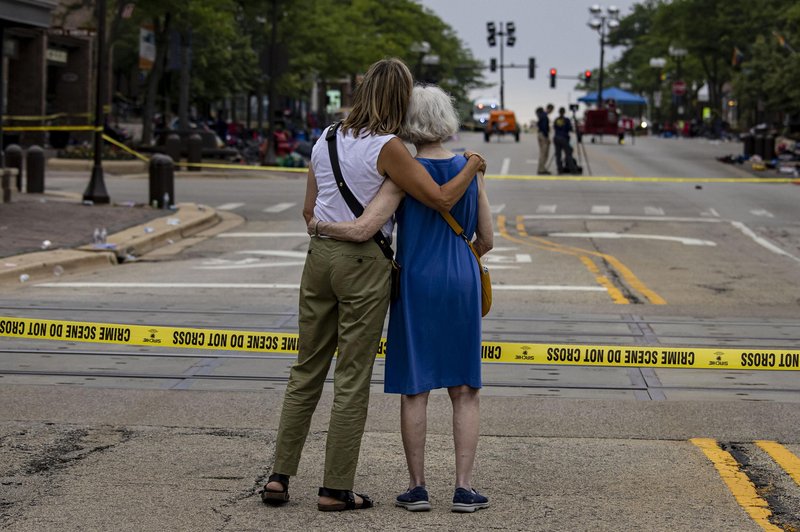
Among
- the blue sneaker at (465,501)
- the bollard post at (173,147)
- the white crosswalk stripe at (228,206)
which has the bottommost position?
the blue sneaker at (465,501)

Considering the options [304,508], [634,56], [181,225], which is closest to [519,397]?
[304,508]

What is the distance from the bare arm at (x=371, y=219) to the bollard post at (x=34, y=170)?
20.7m

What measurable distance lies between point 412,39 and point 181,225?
243ft

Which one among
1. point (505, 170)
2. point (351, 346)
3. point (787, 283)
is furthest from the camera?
point (505, 170)

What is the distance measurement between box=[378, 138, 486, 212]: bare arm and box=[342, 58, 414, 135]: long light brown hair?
10 cm

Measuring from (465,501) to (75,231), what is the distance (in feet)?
47.6

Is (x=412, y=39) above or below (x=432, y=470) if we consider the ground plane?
above

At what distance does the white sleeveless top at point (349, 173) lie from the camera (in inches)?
211

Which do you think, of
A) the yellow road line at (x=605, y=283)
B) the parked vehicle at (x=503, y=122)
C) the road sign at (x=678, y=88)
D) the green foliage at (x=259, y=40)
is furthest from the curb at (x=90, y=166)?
the road sign at (x=678, y=88)

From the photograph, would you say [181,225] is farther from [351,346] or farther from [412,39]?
[412,39]

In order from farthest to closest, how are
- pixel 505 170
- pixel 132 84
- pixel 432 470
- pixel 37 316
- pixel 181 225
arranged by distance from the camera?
1. pixel 132 84
2. pixel 505 170
3. pixel 181 225
4. pixel 37 316
5. pixel 432 470

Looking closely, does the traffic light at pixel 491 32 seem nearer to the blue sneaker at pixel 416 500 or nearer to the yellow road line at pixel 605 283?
the yellow road line at pixel 605 283

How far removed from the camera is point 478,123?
89.5 m

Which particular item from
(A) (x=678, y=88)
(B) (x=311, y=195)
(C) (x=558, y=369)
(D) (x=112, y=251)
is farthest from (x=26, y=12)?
(A) (x=678, y=88)
